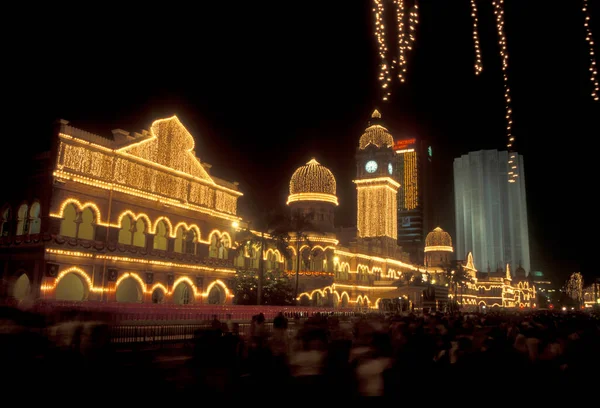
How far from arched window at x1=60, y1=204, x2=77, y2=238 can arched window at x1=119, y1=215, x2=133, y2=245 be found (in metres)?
3.42

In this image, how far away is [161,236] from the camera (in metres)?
43.4

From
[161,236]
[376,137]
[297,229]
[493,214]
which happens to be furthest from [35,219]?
[493,214]

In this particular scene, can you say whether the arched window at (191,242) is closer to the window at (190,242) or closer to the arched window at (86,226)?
the window at (190,242)

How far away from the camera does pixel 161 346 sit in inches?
783

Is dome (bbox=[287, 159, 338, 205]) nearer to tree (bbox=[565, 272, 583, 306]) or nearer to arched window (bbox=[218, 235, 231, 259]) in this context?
arched window (bbox=[218, 235, 231, 259])

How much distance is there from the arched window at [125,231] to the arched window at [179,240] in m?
3.77

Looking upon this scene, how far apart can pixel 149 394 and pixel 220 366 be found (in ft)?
3.87

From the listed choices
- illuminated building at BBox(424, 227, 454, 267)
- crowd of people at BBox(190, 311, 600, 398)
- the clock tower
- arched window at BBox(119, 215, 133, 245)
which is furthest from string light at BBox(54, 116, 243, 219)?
illuminated building at BBox(424, 227, 454, 267)

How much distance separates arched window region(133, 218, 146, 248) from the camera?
3953cm

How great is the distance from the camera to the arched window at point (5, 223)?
34156 millimetres

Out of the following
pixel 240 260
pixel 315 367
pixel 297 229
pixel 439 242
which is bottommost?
pixel 315 367

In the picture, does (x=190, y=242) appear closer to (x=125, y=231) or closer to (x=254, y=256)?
(x=125, y=231)

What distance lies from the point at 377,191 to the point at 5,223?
65024 mm

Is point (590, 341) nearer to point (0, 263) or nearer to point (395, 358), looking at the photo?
point (395, 358)
